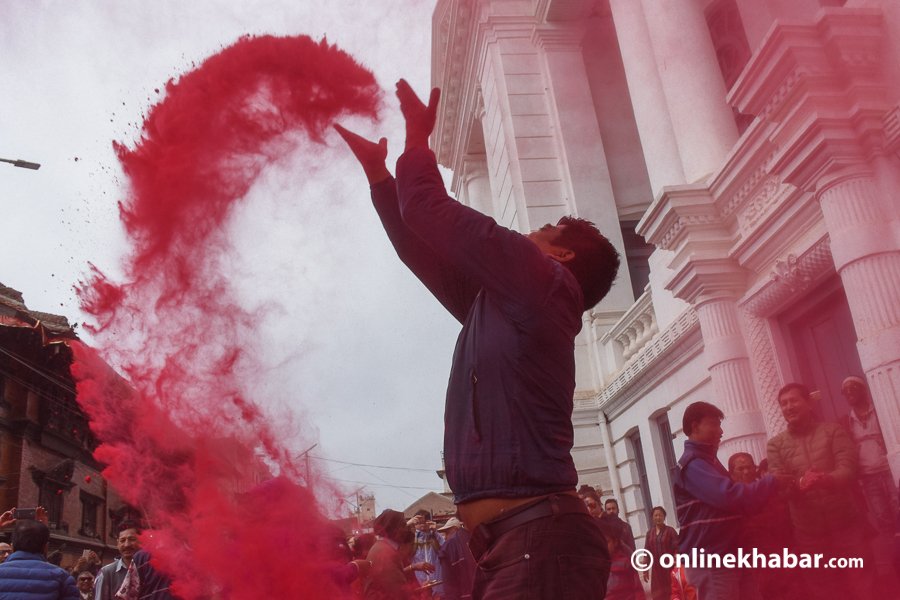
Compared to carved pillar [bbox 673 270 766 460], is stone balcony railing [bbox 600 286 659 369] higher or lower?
higher

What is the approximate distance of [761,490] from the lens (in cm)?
454

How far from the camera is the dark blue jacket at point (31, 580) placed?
564 centimetres

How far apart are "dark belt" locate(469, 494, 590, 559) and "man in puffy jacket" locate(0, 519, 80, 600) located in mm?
5065

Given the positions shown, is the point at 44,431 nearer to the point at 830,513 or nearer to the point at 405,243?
the point at 830,513

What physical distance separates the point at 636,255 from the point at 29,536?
14.0 metres

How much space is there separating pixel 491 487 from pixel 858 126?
19.8ft

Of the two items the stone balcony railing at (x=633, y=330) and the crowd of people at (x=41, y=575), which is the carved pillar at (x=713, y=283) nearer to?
the stone balcony railing at (x=633, y=330)

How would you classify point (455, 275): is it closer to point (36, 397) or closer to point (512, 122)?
point (512, 122)

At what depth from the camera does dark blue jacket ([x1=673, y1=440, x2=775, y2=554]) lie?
4531mm

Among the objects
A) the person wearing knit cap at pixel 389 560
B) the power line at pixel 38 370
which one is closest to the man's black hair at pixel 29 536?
the person wearing knit cap at pixel 389 560

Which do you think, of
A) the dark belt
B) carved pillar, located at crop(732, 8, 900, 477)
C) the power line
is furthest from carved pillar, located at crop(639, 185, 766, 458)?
the power line

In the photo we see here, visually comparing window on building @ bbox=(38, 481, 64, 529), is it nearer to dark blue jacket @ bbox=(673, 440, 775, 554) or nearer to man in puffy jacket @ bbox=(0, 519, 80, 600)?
man in puffy jacket @ bbox=(0, 519, 80, 600)

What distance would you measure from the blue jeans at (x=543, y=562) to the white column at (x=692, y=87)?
849 centimetres

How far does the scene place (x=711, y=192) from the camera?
30.5ft
